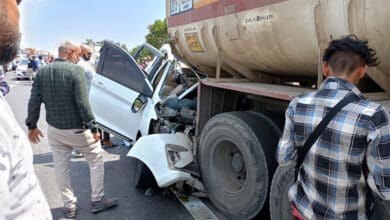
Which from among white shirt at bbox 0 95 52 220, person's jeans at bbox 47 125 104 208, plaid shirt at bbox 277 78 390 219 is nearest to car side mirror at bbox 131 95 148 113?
person's jeans at bbox 47 125 104 208

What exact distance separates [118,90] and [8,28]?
4.71 meters

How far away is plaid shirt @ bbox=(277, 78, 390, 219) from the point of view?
1.83 m

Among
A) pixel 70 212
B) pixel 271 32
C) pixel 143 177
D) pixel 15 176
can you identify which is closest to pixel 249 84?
pixel 271 32

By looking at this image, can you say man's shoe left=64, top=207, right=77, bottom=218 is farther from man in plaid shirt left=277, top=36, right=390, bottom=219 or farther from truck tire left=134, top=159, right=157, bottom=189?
man in plaid shirt left=277, top=36, right=390, bottom=219

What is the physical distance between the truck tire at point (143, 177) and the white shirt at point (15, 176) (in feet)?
10.8

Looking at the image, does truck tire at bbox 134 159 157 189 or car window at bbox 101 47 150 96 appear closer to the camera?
truck tire at bbox 134 159 157 189

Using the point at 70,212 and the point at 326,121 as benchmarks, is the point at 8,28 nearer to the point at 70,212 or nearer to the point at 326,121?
the point at 326,121

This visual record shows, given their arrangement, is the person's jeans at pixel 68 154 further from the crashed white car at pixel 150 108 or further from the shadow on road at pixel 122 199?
the crashed white car at pixel 150 108

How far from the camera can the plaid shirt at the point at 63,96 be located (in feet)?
12.9

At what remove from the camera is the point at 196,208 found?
4270 mm

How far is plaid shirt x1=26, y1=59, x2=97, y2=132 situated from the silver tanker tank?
4.97 feet

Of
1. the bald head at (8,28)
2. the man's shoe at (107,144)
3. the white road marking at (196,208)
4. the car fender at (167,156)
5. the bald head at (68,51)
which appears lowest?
the man's shoe at (107,144)

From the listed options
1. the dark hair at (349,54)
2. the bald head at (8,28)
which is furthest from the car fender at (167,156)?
the bald head at (8,28)

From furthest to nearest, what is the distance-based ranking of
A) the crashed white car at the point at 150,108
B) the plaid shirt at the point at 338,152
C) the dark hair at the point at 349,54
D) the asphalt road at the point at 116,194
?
the crashed white car at the point at 150,108, the asphalt road at the point at 116,194, the dark hair at the point at 349,54, the plaid shirt at the point at 338,152
